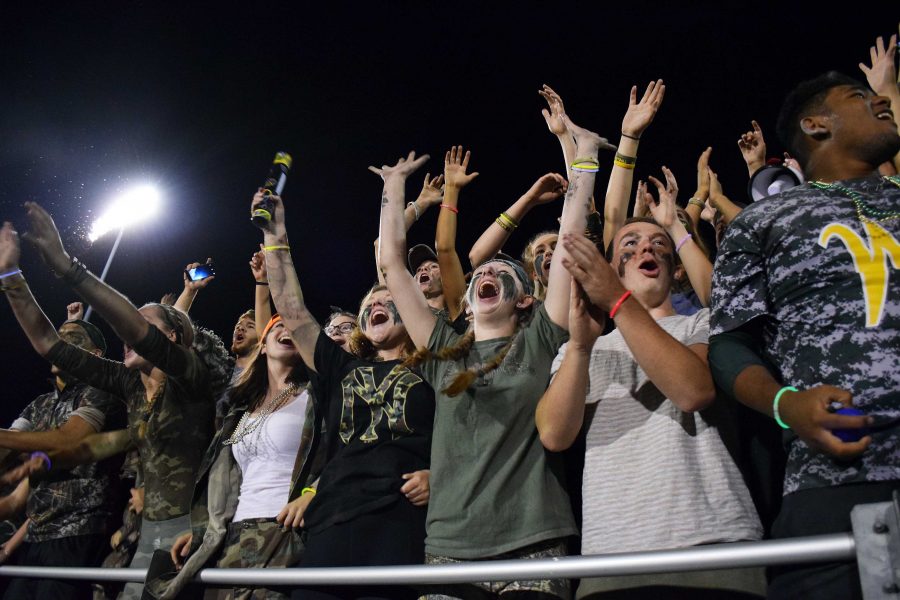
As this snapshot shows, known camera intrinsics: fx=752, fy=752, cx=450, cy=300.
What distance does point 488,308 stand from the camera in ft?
8.93

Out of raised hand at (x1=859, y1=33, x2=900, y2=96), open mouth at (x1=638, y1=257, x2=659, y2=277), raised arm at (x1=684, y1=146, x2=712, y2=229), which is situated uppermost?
raised hand at (x1=859, y1=33, x2=900, y2=96)

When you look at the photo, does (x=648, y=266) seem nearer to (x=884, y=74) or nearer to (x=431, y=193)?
(x=884, y=74)

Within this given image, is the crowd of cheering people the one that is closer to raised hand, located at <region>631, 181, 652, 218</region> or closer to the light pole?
raised hand, located at <region>631, 181, 652, 218</region>

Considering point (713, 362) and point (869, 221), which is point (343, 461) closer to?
point (713, 362)

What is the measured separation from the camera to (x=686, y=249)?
2.90 m

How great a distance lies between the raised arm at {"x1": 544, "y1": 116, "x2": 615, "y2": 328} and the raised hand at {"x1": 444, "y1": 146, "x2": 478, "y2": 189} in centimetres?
110

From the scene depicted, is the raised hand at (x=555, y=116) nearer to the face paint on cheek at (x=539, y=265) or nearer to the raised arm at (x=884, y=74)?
the face paint on cheek at (x=539, y=265)

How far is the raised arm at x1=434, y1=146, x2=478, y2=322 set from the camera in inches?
134

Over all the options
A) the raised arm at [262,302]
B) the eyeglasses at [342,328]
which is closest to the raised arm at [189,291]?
the raised arm at [262,302]

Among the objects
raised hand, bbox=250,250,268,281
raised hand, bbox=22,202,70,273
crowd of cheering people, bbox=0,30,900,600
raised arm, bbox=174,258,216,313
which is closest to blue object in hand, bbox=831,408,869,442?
crowd of cheering people, bbox=0,30,900,600

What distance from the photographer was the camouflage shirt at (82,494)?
13.1 ft

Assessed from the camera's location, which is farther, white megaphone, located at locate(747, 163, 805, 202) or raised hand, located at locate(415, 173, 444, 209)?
raised hand, located at locate(415, 173, 444, 209)

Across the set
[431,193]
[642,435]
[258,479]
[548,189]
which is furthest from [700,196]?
[258,479]

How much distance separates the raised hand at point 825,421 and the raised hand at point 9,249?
12.7ft
